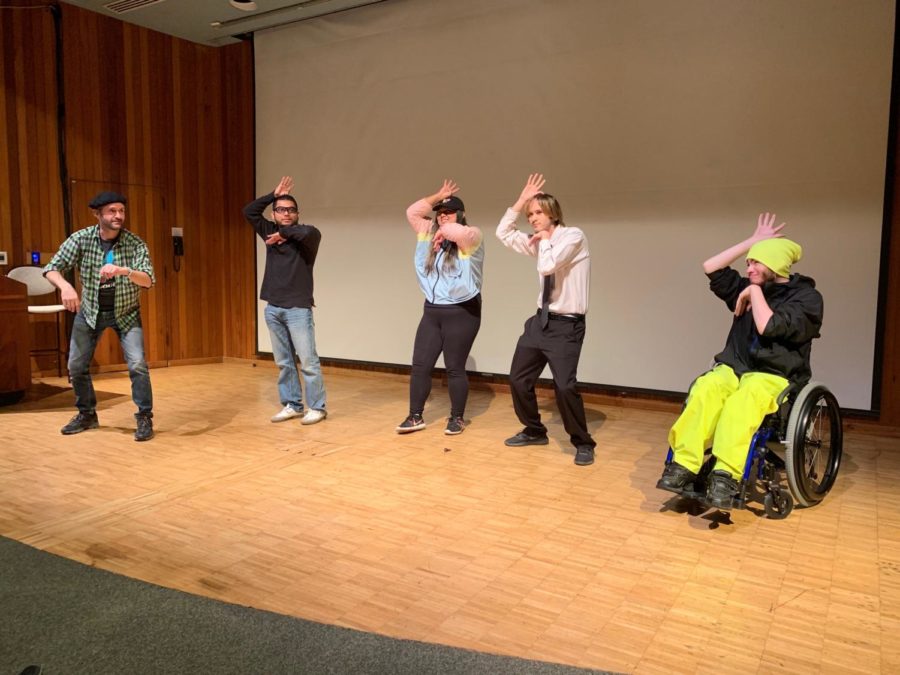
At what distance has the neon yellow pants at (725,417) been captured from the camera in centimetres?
270

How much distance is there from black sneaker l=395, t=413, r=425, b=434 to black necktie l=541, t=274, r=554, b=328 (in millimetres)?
1104

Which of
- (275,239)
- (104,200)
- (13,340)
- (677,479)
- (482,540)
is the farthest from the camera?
(13,340)

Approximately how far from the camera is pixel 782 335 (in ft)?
9.39

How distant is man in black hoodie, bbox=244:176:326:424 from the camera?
4391 millimetres

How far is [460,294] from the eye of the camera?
409cm

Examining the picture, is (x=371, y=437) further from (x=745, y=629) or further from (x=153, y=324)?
(x=153, y=324)

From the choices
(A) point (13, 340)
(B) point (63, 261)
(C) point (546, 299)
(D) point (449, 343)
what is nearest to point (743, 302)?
(C) point (546, 299)

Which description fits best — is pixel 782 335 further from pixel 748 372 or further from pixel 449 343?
pixel 449 343

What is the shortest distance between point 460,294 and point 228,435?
1619 millimetres

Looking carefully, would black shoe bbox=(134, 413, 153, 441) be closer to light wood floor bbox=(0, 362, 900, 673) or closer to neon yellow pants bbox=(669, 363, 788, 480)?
light wood floor bbox=(0, 362, 900, 673)

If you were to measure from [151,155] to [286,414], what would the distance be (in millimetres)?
3644

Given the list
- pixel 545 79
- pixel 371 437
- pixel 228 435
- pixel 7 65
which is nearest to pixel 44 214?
pixel 7 65

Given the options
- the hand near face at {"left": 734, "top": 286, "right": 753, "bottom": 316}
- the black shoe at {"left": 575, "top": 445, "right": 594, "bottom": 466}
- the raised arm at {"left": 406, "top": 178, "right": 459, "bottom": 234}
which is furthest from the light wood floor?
the raised arm at {"left": 406, "top": 178, "right": 459, "bottom": 234}

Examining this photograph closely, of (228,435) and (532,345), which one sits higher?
(532,345)
